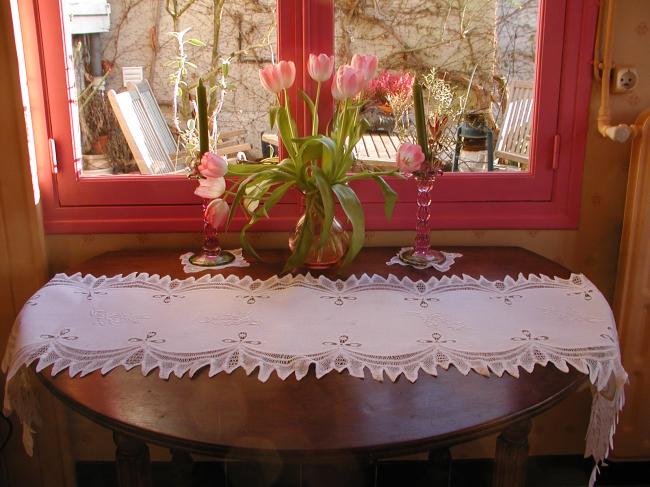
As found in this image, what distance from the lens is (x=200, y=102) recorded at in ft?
4.75

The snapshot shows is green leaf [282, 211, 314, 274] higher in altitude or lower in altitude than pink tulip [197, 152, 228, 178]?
lower

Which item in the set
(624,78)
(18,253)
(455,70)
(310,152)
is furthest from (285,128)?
(624,78)

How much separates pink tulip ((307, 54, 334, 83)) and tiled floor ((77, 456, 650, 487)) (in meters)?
1.09

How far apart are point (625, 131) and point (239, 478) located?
1.43 meters

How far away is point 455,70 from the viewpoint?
69.8 inches

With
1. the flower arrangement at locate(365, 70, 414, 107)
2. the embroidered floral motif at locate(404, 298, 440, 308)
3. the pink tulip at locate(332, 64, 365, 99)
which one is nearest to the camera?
the embroidered floral motif at locate(404, 298, 440, 308)

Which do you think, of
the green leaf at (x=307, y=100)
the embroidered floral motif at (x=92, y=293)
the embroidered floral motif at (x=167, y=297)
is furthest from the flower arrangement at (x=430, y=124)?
the embroidered floral motif at (x=92, y=293)

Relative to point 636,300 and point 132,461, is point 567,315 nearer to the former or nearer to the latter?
point 636,300

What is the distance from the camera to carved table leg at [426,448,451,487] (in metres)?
1.70

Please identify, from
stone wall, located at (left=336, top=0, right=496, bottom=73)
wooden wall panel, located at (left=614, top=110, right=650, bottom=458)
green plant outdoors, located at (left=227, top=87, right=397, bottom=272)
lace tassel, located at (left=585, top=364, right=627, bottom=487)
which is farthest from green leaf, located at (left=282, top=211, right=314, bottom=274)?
wooden wall panel, located at (left=614, top=110, right=650, bottom=458)

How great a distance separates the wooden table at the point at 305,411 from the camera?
0.89 metres

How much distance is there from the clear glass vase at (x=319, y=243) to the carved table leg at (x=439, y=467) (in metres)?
0.60

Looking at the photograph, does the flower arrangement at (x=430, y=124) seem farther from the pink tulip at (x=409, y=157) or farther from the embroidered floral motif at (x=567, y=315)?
the embroidered floral motif at (x=567, y=315)

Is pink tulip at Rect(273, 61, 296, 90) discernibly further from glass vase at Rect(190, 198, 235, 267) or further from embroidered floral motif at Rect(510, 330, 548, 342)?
embroidered floral motif at Rect(510, 330, 548, 342)
